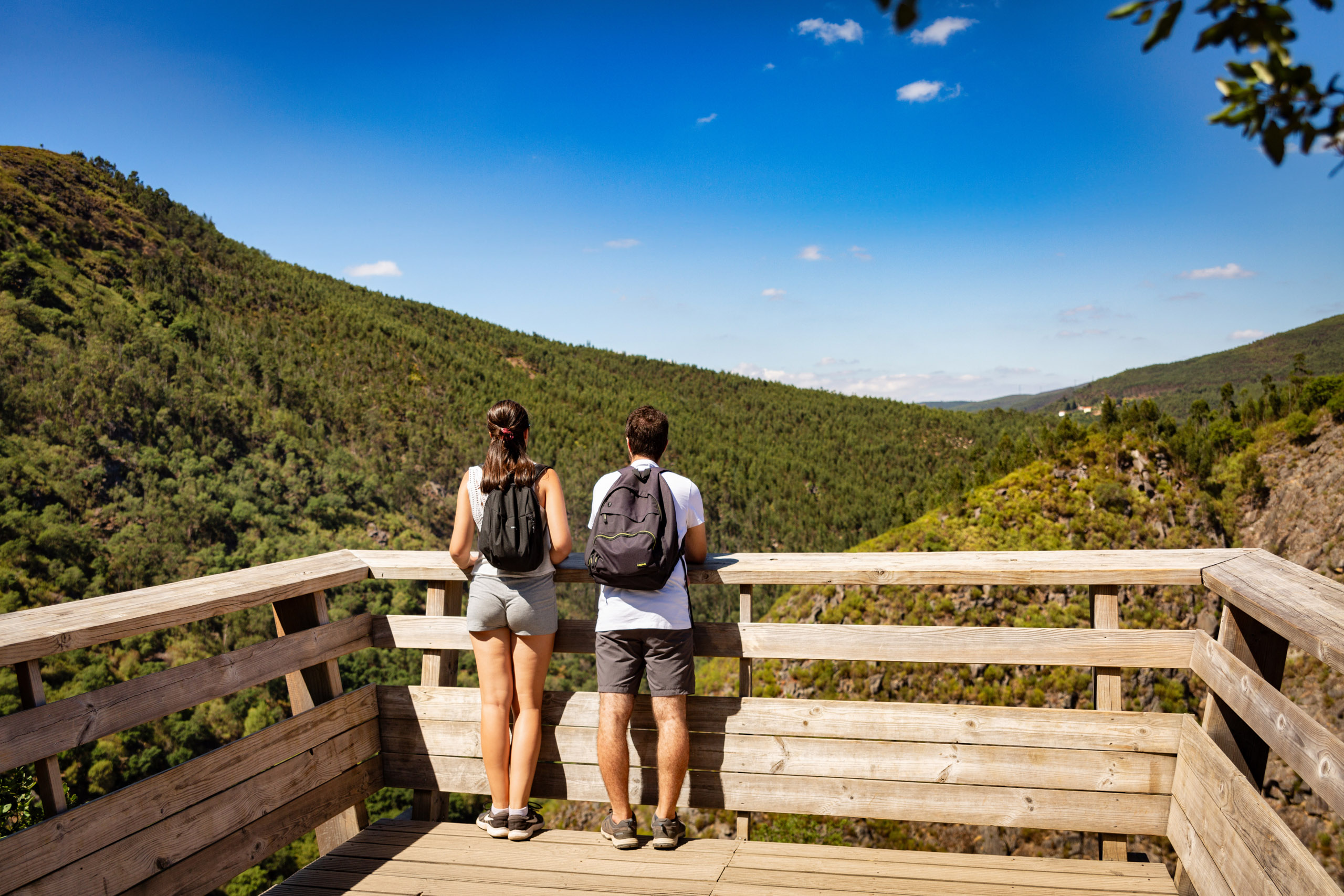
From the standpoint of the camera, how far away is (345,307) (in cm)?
6006

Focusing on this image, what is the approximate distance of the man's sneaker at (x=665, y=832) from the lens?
2408 millimetres

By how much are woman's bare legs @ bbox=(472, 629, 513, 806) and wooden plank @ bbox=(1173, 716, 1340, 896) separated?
2005 mm

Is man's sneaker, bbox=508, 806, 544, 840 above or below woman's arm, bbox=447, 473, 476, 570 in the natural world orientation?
below

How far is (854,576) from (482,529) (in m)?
1.26

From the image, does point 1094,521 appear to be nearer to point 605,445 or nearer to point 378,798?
point 378,798

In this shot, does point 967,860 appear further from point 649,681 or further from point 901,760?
point 649,681

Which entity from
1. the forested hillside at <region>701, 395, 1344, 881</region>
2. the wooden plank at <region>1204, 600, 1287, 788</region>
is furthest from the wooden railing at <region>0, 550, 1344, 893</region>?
the forested hillside at <region>701, 395, 1344, 881</region>

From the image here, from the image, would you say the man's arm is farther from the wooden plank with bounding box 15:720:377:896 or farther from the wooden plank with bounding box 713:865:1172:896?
the wooden plank with bounding box 15:720:377:896

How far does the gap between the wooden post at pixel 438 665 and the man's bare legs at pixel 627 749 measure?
2.25 ft

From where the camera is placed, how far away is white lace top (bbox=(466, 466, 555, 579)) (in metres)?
2.51

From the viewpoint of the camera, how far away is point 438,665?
2.80 metres

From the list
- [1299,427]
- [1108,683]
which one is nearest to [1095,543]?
[1299,427]

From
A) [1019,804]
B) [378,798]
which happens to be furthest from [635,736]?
[378,798]

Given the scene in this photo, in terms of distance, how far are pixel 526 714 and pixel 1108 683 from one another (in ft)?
6.34
